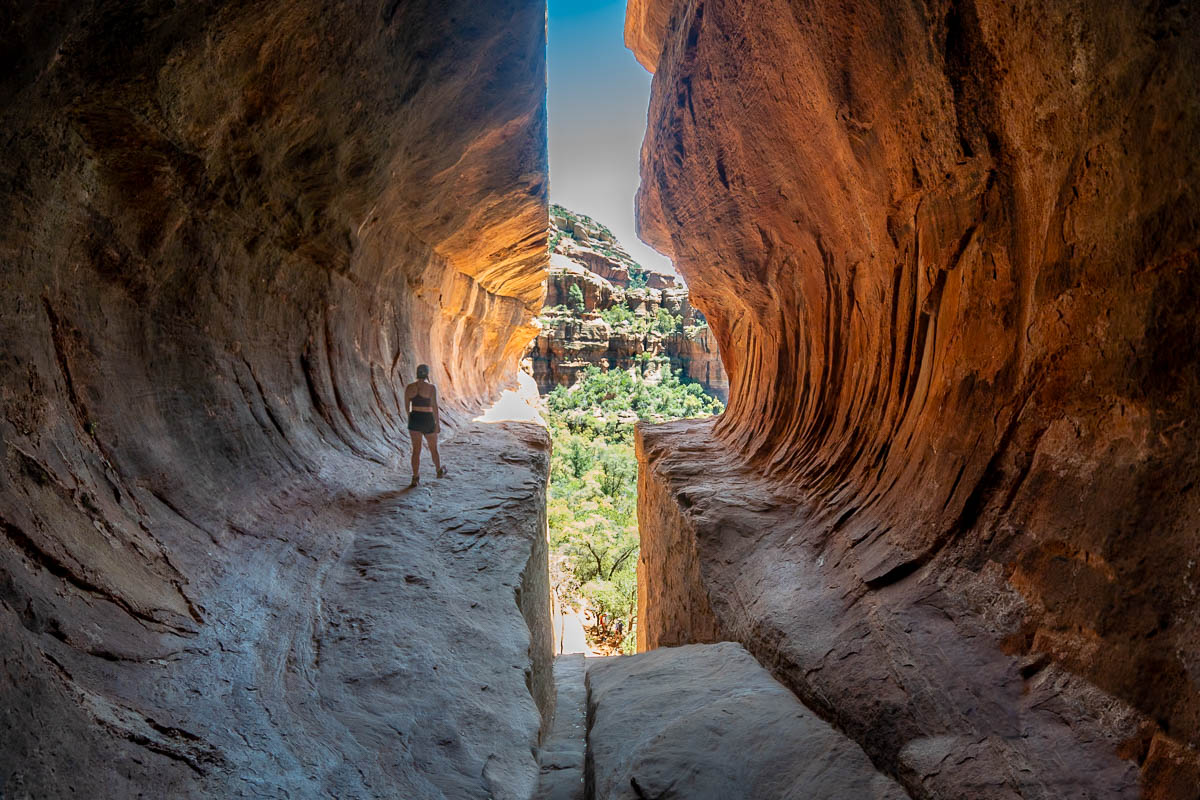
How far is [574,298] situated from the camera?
42.0 metres

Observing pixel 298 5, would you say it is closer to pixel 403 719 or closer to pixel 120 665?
pixel 120 665

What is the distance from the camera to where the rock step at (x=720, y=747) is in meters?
2.33

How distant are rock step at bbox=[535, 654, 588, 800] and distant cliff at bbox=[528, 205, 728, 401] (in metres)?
32.2

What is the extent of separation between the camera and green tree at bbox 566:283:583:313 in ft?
137

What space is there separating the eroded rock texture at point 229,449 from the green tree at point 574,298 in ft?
117

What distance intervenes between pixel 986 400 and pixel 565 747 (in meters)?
3.23

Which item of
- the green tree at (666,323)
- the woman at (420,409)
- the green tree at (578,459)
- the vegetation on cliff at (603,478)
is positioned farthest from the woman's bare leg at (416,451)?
the green tree at (666,323)

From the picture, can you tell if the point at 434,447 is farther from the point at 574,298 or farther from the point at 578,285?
the point at 578,285

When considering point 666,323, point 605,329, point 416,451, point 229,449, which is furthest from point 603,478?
point 666,323

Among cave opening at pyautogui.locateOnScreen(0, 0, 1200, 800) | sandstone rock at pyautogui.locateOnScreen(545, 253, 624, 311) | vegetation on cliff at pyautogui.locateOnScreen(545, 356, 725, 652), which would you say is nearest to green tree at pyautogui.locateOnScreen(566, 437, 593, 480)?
vegetation on cliff at pyautogui.locateOnScreen(545, 356, 725, 652)

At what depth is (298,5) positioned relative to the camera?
146 inches

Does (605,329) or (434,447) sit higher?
(605,329)

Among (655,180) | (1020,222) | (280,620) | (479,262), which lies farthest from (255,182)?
(479,262)

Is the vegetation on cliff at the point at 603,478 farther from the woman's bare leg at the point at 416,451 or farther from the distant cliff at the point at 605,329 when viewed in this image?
Answer: the woman's bare leg at the point at 416,451
